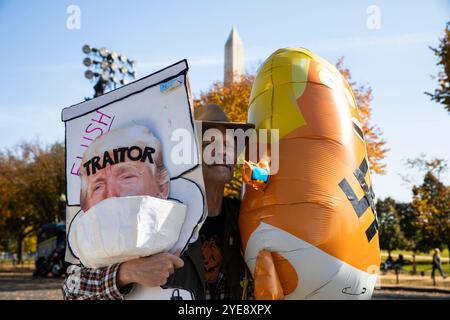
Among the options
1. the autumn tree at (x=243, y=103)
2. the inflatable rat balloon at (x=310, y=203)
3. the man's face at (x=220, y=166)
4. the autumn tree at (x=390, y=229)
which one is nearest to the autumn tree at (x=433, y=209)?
the autumn tree at (x=243, y=103)

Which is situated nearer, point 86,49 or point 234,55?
point 86,49

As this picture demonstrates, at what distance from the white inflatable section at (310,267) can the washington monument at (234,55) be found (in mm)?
16775

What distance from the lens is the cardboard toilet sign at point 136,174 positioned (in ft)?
8.06

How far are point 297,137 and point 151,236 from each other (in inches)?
47.5

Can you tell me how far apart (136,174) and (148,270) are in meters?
→ 0.56

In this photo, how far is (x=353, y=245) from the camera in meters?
2.98

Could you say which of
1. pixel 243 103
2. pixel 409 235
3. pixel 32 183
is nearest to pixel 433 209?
pixel 243 103

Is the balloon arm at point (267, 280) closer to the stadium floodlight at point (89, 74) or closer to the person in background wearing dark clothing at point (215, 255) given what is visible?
the person in background wearing dark clothing at point (215, 255)

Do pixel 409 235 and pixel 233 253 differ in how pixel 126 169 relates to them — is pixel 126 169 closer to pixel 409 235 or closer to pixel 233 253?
pixel 233 253

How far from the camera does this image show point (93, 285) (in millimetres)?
2570

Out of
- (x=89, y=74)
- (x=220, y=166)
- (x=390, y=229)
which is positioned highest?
(x=89, y=74)

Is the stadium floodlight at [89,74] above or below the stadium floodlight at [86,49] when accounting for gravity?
below

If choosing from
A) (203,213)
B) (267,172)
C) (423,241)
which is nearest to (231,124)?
(267,172)
